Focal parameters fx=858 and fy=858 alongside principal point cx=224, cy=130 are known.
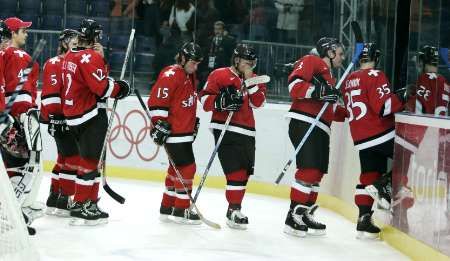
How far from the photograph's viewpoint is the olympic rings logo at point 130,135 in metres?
7.47

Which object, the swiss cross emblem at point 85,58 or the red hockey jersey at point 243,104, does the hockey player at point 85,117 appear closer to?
the swiss cross emblem at point 85,58

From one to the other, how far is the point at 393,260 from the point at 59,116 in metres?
2.31

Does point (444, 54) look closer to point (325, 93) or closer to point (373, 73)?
point (373, 73)

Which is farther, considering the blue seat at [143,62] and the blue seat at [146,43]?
the blue seat at [146,43]

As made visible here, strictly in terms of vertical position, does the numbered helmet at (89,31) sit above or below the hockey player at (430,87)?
above

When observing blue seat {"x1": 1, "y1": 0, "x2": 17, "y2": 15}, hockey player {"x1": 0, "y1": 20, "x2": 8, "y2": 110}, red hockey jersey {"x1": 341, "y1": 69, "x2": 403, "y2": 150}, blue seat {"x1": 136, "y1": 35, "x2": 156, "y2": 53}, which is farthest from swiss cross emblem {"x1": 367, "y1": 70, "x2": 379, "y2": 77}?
blue seat {"x1": 1, "y1": 0, "x2": 17, "y2": 15}

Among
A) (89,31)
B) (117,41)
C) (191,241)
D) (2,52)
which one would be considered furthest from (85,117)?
(117,41)

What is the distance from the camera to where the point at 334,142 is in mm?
6484

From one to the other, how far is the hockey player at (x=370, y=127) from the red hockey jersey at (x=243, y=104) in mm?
594

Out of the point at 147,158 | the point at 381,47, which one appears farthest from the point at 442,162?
the point at 147,158

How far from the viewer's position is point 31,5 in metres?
9.53

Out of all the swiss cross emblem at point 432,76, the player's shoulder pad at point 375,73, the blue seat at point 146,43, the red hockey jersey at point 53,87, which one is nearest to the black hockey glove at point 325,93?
the player's shoulder pad at point 375,73

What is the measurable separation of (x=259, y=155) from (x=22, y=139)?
279 cm

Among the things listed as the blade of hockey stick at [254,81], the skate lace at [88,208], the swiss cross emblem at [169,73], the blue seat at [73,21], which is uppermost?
the blue seat at [73,21]
